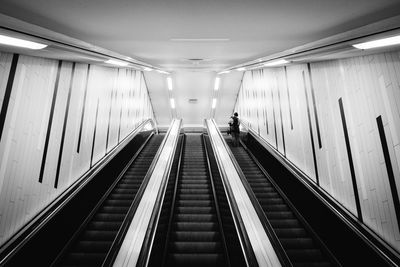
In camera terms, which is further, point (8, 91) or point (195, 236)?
point (195, 236)

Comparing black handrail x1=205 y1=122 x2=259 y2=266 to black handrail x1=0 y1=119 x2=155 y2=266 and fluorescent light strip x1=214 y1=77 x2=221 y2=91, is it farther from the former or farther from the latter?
fluorescent light strip x1=214 y1=77 x2=221 y2=91

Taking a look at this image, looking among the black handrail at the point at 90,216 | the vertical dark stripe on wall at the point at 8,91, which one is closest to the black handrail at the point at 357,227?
the black handrail at the point at 90,216

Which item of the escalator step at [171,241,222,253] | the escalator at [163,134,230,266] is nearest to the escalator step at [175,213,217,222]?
the escalator at [163,134,230,266]

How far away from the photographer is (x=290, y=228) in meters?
3.25

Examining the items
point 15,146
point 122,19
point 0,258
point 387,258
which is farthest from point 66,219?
point 387,258

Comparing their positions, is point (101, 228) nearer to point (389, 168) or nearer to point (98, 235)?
point (98, 235)

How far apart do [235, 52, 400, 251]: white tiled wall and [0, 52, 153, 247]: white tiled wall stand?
4679 millimetres

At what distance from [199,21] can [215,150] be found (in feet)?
9.67

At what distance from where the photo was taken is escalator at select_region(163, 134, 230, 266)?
262 cm

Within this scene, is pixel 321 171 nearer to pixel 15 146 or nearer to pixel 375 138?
pixel 375 138

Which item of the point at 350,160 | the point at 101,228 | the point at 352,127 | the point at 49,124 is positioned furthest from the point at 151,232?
the point at 352,127

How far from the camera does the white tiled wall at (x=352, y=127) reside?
258cm

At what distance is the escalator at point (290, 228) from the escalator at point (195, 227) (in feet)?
2.91

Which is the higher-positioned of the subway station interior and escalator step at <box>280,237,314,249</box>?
the subway station interior
